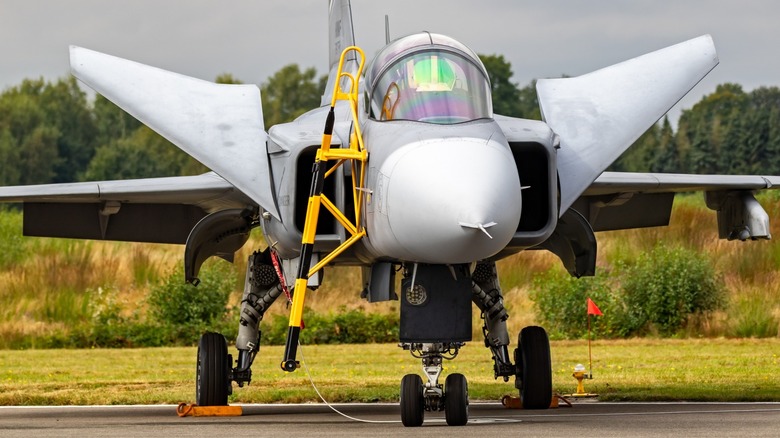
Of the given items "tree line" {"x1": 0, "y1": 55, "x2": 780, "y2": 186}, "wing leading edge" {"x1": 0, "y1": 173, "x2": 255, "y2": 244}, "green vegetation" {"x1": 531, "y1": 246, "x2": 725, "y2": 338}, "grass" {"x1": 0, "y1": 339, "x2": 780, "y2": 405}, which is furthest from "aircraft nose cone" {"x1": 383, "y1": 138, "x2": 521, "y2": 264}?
"tree line" {"x1": 0, "y1": 55, "x2": 780, "y2": 186}

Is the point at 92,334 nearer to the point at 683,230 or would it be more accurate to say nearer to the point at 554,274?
the point at 554,274

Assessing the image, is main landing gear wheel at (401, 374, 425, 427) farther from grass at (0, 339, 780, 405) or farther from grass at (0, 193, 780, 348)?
grass at (0, 193, 780, 348)

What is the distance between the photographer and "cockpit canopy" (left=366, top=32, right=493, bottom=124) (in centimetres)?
1115

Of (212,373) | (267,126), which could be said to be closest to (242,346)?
(212,373)

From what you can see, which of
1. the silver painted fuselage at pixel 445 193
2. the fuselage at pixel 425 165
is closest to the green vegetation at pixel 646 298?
the fuselage at pixel 425 165

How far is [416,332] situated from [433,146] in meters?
1.51

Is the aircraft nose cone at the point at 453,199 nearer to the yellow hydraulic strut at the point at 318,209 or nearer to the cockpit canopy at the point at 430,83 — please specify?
the cockpit canopy at the point at 430,83

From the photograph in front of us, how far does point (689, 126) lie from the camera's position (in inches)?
2808

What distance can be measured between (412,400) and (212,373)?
11.4ft

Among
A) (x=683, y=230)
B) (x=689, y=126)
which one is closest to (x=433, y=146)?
(x=683, y=230)

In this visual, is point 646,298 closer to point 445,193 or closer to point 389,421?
point 389,421

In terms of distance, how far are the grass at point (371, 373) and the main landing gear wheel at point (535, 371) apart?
219 centimetres

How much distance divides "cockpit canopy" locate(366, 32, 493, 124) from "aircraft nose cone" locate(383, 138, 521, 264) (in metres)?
0.69

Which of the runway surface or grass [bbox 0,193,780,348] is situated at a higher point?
grass [bbox 0,193,780,348]
